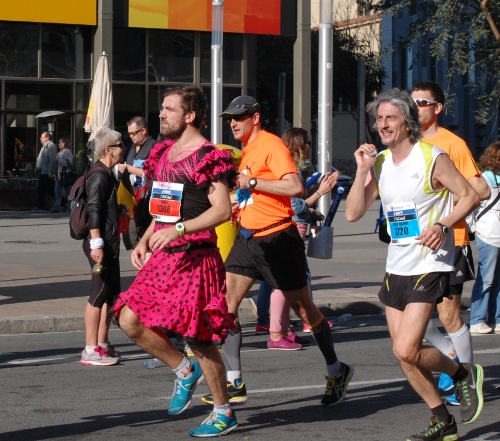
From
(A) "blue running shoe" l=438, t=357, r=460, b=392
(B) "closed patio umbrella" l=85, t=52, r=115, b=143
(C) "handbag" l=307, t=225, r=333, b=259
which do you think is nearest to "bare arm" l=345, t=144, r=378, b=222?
(A) "blue running shoe" l=438, t=357, r=460, b=392

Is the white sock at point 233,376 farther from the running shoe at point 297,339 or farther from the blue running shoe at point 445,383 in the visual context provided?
the running shoe at point 297,339

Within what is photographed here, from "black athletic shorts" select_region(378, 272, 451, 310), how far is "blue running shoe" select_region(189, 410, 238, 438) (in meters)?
1.06

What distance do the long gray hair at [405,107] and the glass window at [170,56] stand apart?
24388 mm

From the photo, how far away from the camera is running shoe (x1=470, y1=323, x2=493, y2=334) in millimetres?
10553

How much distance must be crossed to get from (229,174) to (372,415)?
70.5 inches

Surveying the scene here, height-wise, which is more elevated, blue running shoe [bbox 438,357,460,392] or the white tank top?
the white tank top

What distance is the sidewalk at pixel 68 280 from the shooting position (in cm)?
1091

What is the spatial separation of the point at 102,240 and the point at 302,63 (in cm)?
2210

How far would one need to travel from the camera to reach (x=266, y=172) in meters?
7.47

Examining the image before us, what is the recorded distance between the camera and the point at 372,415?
22.0ft

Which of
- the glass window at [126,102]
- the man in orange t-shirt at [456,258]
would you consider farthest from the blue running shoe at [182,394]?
the glass window at [126,102]

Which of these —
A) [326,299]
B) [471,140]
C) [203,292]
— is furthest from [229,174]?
[471,140]

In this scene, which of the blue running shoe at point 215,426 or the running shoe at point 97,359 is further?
the running shoe at point 97,359

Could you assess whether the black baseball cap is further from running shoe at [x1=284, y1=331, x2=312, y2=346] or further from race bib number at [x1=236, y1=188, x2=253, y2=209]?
running shoe at [x1=284, y1=331, x2=312, y2=346]
